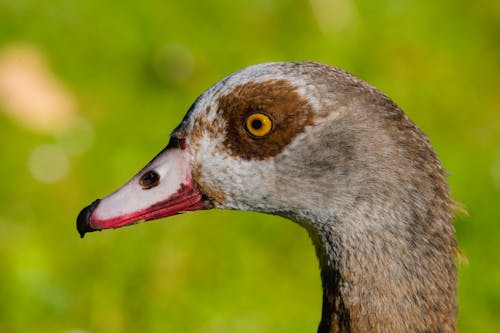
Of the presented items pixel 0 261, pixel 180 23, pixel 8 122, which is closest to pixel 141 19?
pixel 180 23

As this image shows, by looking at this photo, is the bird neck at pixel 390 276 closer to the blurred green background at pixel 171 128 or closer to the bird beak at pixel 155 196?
the bird beak at pixel 155 196

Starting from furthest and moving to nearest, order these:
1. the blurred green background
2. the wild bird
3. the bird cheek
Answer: the blurred green background < the bird cheek < the wild bird

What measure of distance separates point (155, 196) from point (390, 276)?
2.98 feet

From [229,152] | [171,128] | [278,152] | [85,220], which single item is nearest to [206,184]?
[229,152]

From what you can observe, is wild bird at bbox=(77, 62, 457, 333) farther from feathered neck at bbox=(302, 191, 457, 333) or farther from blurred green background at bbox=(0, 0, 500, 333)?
blurred green background at bbox=(0, 0, 500, 333)

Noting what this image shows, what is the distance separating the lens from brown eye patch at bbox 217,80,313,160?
10.1 feet

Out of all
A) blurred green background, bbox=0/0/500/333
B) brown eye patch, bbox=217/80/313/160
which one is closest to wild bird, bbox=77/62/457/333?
brown eye patch, bbox=217/80/313/160

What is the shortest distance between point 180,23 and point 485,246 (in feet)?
10.4

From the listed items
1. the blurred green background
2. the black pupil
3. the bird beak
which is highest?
the blurred green background

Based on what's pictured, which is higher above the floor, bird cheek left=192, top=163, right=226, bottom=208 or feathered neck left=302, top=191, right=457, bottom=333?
bird cheek left=192, top=163, right=226, bottom=208

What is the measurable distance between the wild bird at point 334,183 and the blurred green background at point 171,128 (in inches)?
83.9

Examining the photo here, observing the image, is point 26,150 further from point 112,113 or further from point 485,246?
point 485,246

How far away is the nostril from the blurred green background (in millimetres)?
2141

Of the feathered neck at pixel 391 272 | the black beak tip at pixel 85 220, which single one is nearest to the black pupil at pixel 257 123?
the feathered neck at pixel 391 272
